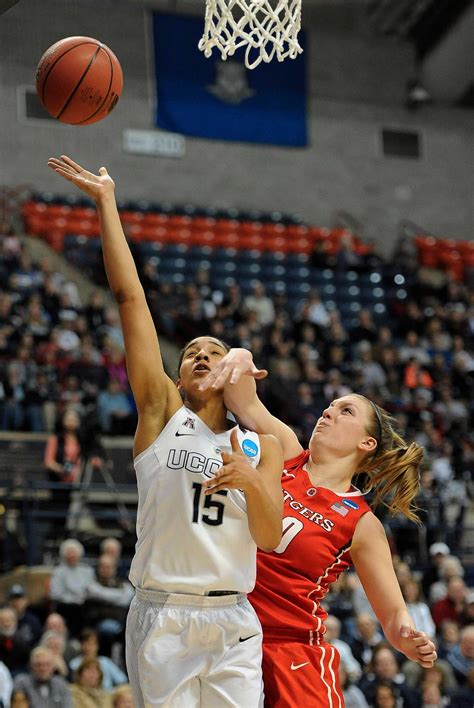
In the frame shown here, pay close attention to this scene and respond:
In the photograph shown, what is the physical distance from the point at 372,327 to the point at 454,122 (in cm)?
786

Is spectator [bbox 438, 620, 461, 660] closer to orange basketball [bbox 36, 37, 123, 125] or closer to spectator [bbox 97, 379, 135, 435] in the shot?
spectator [bbox 97, 379, 135, 435]

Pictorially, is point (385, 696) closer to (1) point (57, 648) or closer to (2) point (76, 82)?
(1) point (57, 648)

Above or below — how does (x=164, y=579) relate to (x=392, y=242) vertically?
below

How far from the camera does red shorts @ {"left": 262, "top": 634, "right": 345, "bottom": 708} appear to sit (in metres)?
3.79

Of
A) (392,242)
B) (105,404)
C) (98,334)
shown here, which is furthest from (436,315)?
(105,404)

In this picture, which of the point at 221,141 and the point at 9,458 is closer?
the point at 9,458

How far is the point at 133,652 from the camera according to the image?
3502 millimetres

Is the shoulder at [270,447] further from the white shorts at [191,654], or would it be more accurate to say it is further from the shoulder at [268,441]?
the white shorts at [191,654]

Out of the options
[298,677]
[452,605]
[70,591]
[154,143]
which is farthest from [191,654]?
[154,143]

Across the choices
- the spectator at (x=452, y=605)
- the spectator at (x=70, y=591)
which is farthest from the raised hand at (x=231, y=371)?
the spectator at (x=452, y=605)

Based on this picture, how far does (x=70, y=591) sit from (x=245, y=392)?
18.0ft

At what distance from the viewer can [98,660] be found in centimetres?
784

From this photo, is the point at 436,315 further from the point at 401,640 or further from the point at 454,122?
the point at 401,640

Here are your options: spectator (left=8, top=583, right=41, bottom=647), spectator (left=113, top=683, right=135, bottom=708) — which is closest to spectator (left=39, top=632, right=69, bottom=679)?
spectator (left=8, top=583, right=41, bottom=647)
